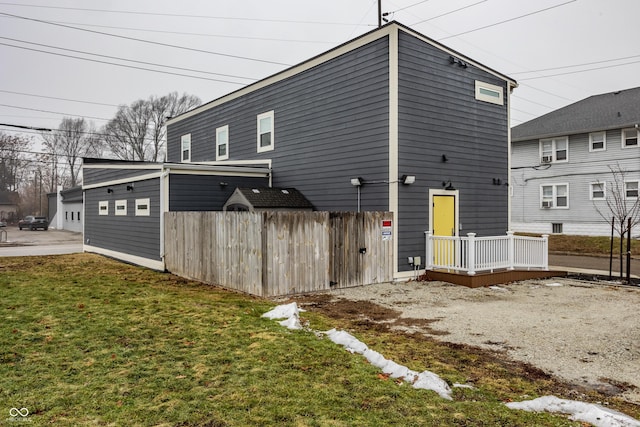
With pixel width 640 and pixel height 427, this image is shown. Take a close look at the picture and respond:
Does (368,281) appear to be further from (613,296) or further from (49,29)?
(49,29)

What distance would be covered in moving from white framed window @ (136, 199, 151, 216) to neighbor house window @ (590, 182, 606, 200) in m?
21.6

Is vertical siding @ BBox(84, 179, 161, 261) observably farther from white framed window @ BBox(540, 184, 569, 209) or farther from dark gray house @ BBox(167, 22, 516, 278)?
white framed window @ BBox(540, 184, 569, 209)

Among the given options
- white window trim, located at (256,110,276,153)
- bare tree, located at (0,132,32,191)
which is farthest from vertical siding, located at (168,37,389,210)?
bare tree, located at (0,132,32,191)

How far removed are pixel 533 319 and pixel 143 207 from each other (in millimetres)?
11767

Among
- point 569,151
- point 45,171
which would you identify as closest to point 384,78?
point 569,151

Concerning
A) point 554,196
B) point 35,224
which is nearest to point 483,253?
point 554,196

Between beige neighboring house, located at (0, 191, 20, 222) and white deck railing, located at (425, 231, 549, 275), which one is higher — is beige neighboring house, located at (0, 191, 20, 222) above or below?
above

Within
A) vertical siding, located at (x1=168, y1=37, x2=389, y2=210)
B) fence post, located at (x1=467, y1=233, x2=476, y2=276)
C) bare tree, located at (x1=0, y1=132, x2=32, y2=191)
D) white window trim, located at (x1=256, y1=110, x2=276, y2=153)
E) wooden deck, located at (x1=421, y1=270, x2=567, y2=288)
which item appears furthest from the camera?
bare tree, located at (x1=0, y1=132, x2=32, y2=191)

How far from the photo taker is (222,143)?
18.1 meters

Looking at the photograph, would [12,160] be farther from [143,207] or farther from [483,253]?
[483,253]

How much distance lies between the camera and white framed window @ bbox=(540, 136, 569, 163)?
23.9m

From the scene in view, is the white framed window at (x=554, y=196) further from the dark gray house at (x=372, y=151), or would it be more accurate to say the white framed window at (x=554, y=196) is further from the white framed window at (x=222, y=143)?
the white framed window at (x=222, y=143)

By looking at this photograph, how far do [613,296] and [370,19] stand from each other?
17.2 m

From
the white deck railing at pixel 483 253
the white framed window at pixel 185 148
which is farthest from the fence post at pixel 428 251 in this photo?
the white framed window at pixel 185 148
